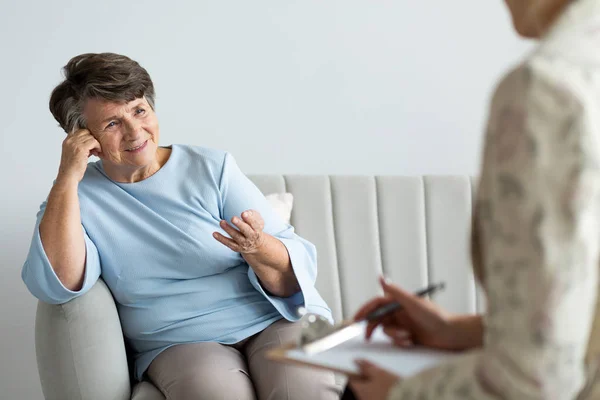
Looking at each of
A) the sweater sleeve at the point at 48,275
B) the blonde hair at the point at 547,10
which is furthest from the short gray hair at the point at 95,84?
the blonde hair at the point at 547,10

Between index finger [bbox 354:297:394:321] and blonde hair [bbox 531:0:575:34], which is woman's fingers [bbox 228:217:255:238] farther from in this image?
blonde hair [bbox 531:0:575:34]

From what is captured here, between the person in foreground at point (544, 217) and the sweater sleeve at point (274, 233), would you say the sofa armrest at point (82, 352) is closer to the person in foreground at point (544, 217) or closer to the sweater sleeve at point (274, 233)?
the sweater sleeve at point (274, 233)

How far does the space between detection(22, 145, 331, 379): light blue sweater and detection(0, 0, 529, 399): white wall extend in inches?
27.8

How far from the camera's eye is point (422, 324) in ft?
3.43

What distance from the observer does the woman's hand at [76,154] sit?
1909 millimetres

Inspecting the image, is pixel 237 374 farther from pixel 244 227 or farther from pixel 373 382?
pixel 373 382

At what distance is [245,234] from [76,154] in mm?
528

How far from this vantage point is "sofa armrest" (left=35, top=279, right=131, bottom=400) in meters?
1.75

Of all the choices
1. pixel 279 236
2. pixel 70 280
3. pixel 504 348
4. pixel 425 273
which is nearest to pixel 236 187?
pixel 279 236

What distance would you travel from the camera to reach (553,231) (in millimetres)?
681

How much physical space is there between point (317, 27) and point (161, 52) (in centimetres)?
56

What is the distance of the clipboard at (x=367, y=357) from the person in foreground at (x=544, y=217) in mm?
152

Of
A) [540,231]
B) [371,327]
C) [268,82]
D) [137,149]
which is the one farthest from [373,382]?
[268,82]

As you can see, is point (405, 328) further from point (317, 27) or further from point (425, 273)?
point (317, 27)
